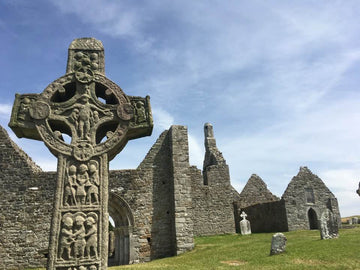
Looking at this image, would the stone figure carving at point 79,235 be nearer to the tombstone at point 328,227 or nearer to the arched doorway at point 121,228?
the arched doorway at point 121,228

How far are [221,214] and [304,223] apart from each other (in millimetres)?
Result: 5859

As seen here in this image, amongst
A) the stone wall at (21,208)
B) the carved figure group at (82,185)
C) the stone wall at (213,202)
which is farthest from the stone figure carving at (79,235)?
the stone wall at (213,202)

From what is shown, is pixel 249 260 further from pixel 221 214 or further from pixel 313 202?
pixel 313 202

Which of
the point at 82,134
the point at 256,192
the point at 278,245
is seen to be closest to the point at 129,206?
the point at 278,245

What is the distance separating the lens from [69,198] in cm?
391

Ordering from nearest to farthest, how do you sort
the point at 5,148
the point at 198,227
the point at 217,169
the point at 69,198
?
the point at 69,198, the point at 5,148, the point at 198,227, the point at 217,169

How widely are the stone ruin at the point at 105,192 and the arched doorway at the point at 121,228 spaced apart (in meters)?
0.04

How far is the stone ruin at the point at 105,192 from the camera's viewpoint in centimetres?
390

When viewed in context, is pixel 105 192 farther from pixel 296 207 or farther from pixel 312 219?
pixel 312 219

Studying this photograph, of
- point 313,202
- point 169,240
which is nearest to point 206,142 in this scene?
point 313,202

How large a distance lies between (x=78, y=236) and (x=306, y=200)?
1943 centimetres

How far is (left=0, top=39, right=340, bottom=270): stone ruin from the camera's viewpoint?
12.8 feet

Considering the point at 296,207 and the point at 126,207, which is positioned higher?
the point at 126,207

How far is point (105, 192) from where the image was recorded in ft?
13.1
